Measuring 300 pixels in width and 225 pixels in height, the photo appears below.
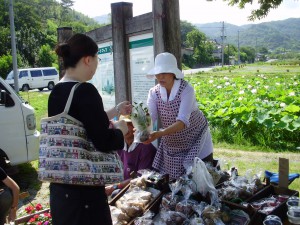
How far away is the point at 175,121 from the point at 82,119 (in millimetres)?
1247

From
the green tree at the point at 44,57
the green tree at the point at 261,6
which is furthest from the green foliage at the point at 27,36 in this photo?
the green tree at the point at 261,6

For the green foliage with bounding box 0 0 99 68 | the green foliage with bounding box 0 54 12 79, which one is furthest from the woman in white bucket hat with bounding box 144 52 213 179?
the green foliage with bounding box 0 54 12 79

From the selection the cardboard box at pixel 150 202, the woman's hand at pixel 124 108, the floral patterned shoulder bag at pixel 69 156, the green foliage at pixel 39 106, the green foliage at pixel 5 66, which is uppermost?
the green foliage at pixel 5 66

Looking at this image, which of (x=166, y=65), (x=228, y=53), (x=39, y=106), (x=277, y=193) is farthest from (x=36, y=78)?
(x=228, y=53)

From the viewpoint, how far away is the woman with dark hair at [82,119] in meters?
1.78

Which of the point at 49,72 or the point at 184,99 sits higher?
the point at 49,72

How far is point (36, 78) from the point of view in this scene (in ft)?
81.1

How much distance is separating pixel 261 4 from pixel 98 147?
314 cm

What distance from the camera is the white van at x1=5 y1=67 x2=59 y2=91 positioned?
80.1ft

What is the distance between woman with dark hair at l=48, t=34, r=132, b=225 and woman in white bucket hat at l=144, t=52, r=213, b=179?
918 mm

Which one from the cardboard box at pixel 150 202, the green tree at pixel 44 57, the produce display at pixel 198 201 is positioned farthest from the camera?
the green tree at pixel 44 57

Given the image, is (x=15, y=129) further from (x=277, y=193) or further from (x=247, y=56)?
(x=247, y=56)

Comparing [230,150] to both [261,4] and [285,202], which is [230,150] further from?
[285,202]

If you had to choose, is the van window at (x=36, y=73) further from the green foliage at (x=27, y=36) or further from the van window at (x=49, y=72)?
the green foliage at (x=27, y=36)
